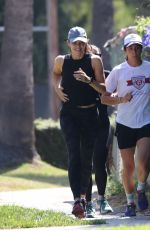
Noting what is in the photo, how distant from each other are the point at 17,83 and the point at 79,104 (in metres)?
10.2

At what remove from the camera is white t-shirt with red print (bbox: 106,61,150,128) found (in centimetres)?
916

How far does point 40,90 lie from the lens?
35.4m

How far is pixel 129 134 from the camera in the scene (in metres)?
9.28

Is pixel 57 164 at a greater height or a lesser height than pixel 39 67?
lesser

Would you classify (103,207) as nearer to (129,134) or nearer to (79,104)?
(129,134)

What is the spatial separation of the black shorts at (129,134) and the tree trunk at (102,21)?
1291 cm

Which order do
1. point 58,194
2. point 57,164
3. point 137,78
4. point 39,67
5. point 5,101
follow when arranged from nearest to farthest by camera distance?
1. point 137,78
2. point 58,194
3. point 5,101
4. point 57,164
5. point 39,67

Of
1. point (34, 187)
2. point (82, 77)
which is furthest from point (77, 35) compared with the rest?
point (34, 187)

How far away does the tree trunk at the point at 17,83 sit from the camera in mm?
19234

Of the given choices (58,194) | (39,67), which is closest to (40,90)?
(39,67)

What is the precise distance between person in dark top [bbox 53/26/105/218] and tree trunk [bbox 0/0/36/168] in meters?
9.80

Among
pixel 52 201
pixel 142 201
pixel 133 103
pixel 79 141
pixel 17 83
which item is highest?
pixel 17 83

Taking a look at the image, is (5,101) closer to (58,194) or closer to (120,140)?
(58,194)

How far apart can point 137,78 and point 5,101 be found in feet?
34.9
